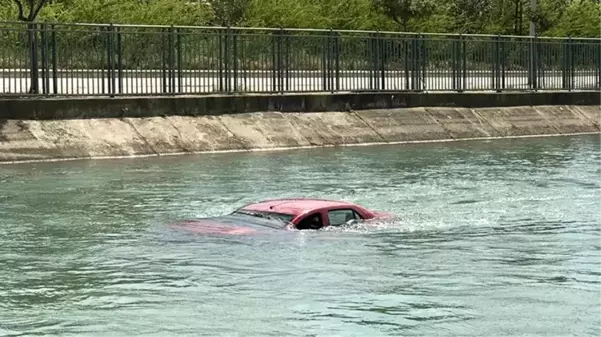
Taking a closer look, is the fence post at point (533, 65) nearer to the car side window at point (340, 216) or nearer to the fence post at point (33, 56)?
the fence post at point (33, 56)

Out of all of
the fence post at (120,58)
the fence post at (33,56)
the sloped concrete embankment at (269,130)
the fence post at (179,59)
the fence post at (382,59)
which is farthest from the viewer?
the fence post at (382,59)

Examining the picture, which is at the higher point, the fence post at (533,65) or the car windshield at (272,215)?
the fence post at (533,65)

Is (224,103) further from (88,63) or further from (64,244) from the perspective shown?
(64,244)

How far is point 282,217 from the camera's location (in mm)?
20188

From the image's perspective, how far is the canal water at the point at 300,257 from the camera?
1473 centimetres

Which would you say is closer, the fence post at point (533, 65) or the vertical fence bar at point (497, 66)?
the vertical fence bar at point (497, 66)

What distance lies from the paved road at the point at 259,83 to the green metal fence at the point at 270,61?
0.03 metres

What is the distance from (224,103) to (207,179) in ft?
29.6

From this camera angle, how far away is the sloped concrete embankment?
3262cm

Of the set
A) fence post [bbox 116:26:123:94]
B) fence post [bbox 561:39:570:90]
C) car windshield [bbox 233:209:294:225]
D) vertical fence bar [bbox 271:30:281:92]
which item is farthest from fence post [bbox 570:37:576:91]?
car windshield [bbox 233:209:294:225]

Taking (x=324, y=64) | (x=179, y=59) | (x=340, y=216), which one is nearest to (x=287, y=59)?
(x=324, y=64)

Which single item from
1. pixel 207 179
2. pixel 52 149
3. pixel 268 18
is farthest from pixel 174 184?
pixel 268 18

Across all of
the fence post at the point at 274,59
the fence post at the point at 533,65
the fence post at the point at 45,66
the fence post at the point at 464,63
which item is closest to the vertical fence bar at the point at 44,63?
the fence post at the point at 45,66

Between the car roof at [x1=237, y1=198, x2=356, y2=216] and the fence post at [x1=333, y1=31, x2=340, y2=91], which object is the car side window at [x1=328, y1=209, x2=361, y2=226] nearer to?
the car roof at [x1=237, y1=198, x2=356, y2=216]
